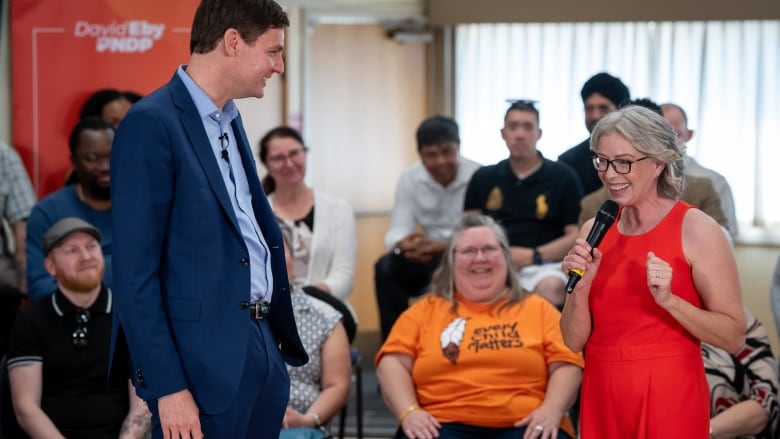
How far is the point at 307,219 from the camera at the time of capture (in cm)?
477

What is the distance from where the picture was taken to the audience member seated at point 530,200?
4312 millimetres

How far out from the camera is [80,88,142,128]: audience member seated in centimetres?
502

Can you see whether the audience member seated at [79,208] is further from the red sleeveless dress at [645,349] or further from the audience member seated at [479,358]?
the red sleeveless dress at [645,349]

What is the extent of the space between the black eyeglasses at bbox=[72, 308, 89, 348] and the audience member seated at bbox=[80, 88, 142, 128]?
5.20 ft

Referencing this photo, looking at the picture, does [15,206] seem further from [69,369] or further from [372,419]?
[372,419]

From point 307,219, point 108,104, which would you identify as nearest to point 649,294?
point 307,219

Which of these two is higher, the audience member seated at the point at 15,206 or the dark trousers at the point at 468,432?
the audience member seated at the point at 15,206

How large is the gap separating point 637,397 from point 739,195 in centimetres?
398

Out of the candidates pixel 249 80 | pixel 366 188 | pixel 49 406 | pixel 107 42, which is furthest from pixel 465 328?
pixel 366 188

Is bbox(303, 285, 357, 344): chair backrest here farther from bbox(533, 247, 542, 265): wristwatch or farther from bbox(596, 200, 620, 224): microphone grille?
bbox(596, 200, 620, 224): microphone grille

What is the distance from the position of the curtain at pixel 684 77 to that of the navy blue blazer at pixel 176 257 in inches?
155

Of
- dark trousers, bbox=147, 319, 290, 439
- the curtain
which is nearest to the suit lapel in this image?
dark trousers, bbox=147, 319, 290, 439

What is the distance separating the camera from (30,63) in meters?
5.16

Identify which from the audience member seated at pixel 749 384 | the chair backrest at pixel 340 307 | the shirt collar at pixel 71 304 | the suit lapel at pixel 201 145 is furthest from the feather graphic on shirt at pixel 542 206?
the suit lapel at pixel 201 145
